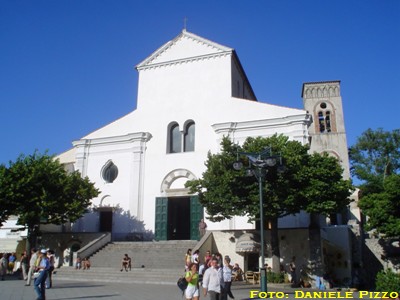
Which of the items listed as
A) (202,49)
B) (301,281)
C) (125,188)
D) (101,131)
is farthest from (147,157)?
(301,281)

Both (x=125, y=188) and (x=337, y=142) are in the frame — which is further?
(x=337, y=142)

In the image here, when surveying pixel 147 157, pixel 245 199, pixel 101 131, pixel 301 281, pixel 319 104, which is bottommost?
pixel 301 281

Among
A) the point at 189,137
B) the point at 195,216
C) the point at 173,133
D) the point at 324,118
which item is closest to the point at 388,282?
the point at 195,216

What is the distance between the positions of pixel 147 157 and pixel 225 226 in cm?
803

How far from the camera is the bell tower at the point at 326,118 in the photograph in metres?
48.8

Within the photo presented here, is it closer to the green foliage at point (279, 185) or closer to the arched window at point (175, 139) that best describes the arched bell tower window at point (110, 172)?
Answer: the arched window at point (175, 139)

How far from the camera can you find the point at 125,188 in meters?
28.9

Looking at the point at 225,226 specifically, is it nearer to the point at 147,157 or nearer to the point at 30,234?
the point at 147,157

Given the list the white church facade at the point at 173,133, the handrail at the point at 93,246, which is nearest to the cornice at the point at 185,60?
the white church facade at the point at 173,133

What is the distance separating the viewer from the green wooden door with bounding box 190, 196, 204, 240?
2624 cm

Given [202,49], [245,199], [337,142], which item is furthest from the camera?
[337,142]

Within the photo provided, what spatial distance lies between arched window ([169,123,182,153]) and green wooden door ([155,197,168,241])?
12.9 ft

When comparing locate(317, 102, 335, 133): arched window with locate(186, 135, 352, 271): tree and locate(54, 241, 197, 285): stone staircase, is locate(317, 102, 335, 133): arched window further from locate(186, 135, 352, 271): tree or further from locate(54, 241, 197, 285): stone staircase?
locate(54, 241, 197, 285): stone staircase

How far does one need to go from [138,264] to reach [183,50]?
1694 cm
